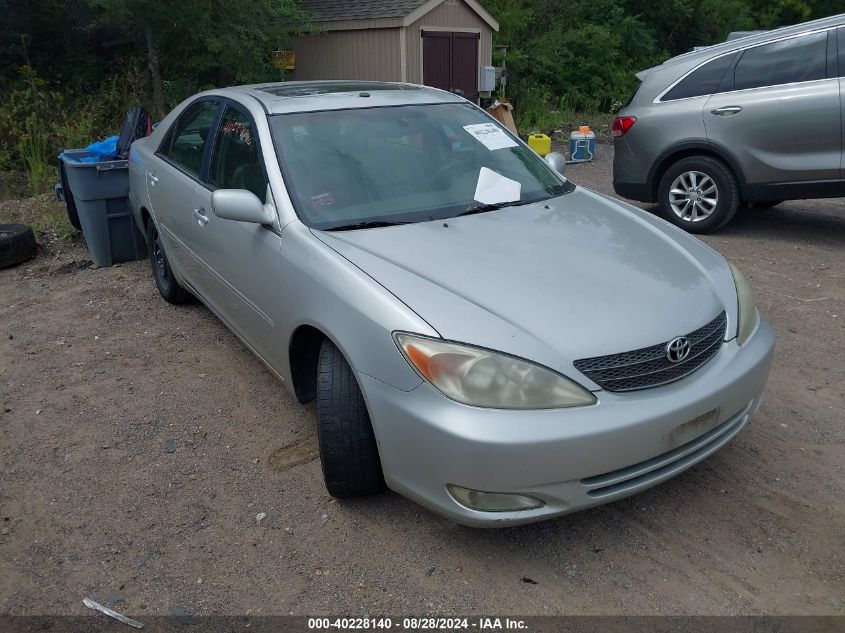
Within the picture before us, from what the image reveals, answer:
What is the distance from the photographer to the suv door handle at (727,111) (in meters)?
6.56

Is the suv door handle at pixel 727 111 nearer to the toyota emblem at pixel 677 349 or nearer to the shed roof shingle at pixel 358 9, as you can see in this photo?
the toyota emblem at pixel 677 349

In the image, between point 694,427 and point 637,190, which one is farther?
point 637,190

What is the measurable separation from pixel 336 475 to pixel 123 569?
861 millimetres

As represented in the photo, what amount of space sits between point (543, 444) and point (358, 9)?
1478cm

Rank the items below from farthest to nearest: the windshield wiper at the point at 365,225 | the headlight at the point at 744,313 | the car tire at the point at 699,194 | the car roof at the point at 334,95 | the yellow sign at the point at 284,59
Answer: the yellow sign at the point at 284,59
the car tire at the point at 699,194
the car roof at the point at 334,95
the windshield wiper at the point at 365,225
the headlight at the point at 744,313

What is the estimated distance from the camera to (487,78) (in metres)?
15.8

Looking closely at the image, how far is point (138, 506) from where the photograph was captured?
3.21 m

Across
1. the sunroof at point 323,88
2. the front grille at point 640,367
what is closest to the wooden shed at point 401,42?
the sunroof at point 323,88

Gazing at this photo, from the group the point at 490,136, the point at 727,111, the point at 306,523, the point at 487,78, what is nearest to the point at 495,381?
the point at 306,523

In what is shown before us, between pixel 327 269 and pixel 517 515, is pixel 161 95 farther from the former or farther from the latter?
pixel 517 515

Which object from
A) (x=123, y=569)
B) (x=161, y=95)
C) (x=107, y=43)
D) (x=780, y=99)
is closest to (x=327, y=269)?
(x=123, y=569)

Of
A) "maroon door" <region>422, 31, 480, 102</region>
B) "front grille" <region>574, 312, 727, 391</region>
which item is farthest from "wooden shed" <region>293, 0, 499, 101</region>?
"front grille" <region>574, 312, 727, 391</region>

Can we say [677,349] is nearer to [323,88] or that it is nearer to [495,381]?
[495,381]

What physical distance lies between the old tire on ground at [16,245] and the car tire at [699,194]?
19.3 feet
